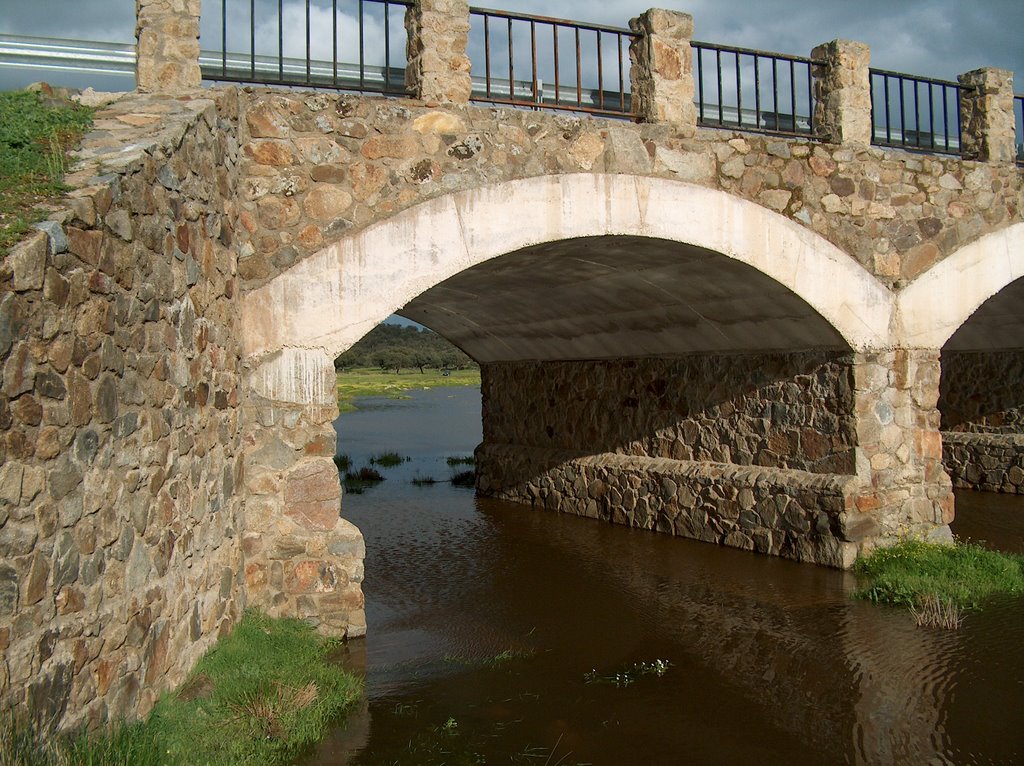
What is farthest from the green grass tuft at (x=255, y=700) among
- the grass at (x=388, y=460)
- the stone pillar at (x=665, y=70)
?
the grass at (x=388, y=460)

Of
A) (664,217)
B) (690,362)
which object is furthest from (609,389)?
(664,217)

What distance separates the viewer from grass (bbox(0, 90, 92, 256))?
312 centimetres

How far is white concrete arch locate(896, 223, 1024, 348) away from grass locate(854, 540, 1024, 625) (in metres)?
1.82

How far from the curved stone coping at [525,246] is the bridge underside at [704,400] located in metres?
0.21

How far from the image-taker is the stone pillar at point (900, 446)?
25.2 feet

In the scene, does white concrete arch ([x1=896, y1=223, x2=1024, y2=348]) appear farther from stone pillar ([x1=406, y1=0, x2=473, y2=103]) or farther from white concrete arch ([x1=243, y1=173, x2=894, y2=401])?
stone pillar ([x1=406, y1=0, x2=473, y2=103])

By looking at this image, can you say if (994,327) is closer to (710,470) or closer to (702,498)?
(710,470)

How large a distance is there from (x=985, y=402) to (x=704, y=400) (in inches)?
199

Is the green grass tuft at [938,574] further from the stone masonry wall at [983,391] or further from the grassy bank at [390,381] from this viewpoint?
the grassy bank at [390,381]

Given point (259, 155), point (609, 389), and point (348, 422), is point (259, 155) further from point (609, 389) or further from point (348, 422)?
point (348, 422)

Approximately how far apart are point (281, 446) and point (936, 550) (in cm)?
545

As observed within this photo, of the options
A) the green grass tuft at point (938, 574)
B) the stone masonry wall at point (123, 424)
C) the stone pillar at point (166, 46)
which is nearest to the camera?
the stone masonry wall at point (123, 424)

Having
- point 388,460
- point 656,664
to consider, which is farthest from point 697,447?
point 388,460

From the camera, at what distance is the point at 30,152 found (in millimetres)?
3883
